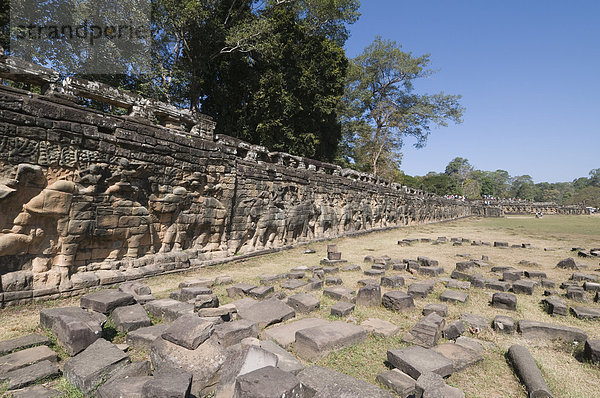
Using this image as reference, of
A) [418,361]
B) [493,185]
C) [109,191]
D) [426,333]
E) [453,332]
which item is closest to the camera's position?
[418,361]

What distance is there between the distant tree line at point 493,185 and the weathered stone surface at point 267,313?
141ft

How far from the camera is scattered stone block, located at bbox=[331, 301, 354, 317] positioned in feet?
15.0

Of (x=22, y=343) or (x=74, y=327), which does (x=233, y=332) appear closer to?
(x=74, y=327)

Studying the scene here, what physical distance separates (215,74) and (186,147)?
1307 centimetres

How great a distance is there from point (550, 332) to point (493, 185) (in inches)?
4028

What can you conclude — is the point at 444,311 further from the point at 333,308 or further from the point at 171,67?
the point at 171,67

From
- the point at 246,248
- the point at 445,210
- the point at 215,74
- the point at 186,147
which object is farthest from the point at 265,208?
the point at 445,210

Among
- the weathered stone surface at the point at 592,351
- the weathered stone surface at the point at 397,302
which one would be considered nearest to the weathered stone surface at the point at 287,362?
the weathered stone surface at the point at 397,302

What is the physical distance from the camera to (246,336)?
3549 millimetres

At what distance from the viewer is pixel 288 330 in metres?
3.95

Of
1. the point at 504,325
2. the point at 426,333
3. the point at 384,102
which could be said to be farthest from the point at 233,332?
the point at 384,102

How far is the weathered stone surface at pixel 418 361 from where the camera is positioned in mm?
2916

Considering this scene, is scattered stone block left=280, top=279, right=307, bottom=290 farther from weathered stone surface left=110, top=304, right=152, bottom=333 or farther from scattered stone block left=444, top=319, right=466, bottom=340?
scattered stone block left=444, top=319, right=466, bottom=340

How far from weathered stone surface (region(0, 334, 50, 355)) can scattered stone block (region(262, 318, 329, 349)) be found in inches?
93.2
